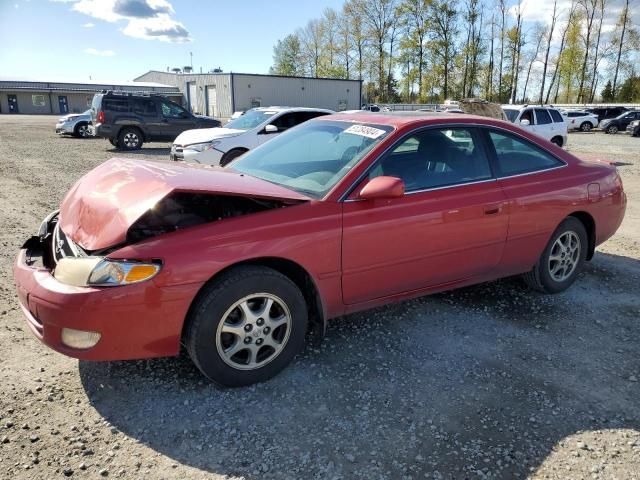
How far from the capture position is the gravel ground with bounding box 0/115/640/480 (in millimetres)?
2383

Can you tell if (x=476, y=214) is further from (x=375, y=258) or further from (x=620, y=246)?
(x=620, y=246)

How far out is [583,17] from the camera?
186ft

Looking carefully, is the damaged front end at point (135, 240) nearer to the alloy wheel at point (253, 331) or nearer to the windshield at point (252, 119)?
the alloy wheel at point (253, 331)

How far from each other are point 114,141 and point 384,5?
53492 millimetres

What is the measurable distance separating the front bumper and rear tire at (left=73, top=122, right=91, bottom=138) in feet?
74.5

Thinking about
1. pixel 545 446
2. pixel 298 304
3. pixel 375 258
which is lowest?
pixel 545 446

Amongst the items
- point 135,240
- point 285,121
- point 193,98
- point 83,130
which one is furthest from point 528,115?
point 193,98

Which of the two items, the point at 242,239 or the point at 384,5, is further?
the point at 384,5

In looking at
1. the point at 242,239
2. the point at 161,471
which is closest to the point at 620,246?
the point at 242,239

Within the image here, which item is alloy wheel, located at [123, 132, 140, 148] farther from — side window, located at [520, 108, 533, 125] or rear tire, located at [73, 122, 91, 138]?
side window, located at [520, 108, 533, 125]

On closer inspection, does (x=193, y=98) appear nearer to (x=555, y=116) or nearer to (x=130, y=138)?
(x=130, y=138)

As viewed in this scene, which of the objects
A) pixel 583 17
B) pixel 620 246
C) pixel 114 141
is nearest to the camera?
pixel 620 246

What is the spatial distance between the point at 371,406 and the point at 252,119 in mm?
9144

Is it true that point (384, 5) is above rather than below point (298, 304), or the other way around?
above
